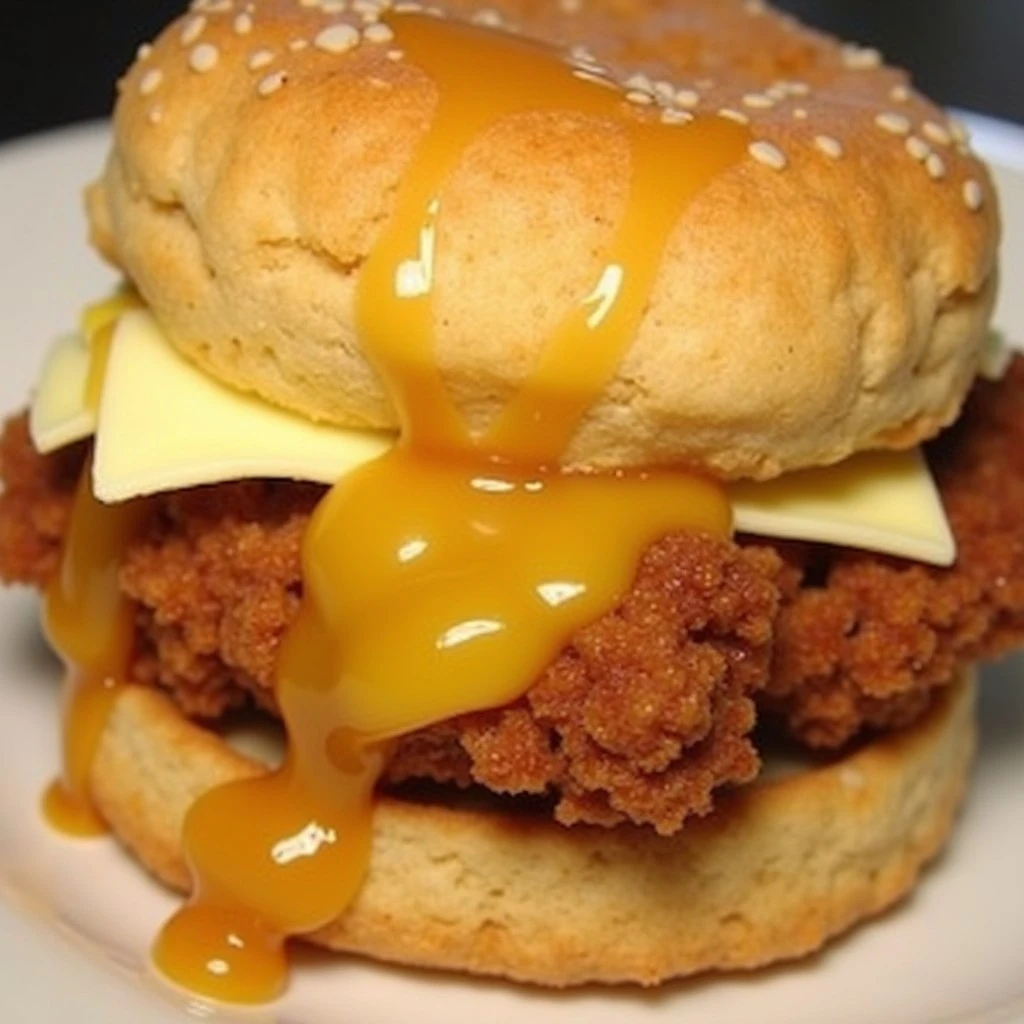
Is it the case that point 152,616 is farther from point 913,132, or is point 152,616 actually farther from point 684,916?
point 913,132

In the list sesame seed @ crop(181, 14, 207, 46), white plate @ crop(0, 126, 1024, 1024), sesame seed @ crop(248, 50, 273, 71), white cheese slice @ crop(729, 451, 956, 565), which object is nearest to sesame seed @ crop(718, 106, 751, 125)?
white cheese slice @ crop(729, 451, 956, 565)

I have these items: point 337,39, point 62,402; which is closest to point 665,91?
point 337,39

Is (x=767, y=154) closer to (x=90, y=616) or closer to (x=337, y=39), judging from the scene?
(x=337, y=39)

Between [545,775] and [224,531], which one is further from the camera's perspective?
[224,531]

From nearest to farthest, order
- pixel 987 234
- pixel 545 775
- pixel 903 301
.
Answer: pixel 545 775 → pixel 903 301 → pixel 987 234

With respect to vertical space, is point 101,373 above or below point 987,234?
below

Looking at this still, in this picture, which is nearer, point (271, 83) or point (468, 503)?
point (468, 503)

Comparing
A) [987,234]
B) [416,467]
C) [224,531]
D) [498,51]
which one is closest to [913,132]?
[987,234]
